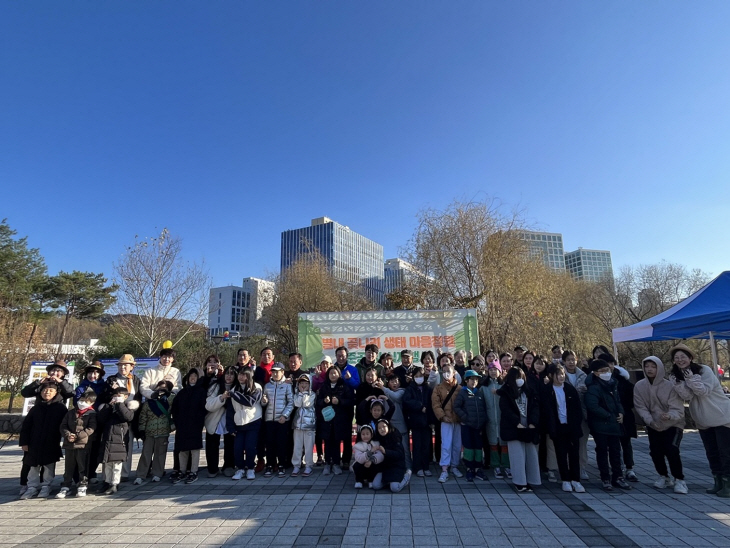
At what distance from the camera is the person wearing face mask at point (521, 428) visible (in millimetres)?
4949

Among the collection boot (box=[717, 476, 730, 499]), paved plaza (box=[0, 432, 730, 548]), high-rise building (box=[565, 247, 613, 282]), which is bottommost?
paved plaza (box=[0, 432, 730, 548])

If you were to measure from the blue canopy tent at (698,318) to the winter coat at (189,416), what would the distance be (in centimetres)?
772

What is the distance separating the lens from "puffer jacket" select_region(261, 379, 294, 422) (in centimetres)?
595

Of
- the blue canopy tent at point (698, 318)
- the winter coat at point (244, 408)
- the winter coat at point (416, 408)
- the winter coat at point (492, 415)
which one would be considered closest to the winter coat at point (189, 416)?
the winter coat at point (244, 408)

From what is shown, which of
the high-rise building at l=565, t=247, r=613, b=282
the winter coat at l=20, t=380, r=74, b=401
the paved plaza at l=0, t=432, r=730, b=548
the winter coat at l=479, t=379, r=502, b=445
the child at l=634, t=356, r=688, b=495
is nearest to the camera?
the paved plaza at l=0, t=432, r=730, b=548

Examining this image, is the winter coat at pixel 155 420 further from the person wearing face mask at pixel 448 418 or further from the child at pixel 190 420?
the person wearing face mask at pixel 448 418

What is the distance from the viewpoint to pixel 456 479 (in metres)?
5.47

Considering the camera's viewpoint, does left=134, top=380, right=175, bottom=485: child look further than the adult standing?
Yes

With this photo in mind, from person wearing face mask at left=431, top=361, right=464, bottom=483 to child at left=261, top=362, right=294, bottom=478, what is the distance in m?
2.09

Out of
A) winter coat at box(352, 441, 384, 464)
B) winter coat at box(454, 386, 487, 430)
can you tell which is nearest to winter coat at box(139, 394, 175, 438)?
winter coat at box(352, 441, 384, 464)

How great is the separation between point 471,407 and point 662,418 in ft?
7.20

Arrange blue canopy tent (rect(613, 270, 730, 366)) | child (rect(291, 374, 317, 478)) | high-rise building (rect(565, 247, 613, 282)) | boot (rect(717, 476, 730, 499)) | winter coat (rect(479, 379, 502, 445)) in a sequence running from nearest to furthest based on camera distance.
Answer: boot (rect(717, 476, 730, 499)) → winter coat (rect(479, 379, 502, 445)) → child (rect(291, 374, 317, 478)) → blue canopy tent (rect(613, 270, 730, 366)) → high-rise building (rect(565, 247, 613, 282))

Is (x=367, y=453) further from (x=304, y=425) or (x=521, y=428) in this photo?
(x=521, y=428)

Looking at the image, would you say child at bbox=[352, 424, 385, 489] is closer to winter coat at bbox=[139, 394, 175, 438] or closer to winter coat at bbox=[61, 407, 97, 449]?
winter coat at bbox=[139, 394, 175, 438]
